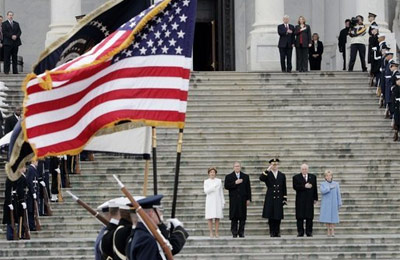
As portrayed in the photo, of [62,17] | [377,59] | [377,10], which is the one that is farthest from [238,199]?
[377,10]

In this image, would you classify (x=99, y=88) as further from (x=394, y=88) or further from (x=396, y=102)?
(x=394, y=88)

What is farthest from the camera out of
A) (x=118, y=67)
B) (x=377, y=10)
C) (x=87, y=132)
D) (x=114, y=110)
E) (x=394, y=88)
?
(x=377, y=10)

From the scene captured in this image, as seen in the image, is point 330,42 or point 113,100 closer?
point 113,100

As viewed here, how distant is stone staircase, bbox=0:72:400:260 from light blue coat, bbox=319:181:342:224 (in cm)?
53

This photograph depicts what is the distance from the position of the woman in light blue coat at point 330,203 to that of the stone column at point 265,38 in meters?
11.7

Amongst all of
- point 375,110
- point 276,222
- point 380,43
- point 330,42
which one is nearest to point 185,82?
point 276,222

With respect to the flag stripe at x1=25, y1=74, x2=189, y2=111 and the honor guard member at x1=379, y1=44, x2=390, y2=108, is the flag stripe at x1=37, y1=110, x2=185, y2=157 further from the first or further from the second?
the honor guard member at x1=379, y1=44, x2=390, y2=108

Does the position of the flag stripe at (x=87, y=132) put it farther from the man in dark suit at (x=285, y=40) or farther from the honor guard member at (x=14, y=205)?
the man in dark suit at (x=285, y=40)

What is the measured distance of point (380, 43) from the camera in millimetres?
37688

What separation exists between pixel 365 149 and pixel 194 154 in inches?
153

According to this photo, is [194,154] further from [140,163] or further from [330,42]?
[330,42]

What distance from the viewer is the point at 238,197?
28.0 m

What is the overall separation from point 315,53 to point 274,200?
522 inches

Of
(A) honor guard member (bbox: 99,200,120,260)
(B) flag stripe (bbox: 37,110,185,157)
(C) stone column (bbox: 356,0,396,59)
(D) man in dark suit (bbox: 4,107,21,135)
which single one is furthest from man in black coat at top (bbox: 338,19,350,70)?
(A) honor guard member (bbox: 99,200,120,260)
